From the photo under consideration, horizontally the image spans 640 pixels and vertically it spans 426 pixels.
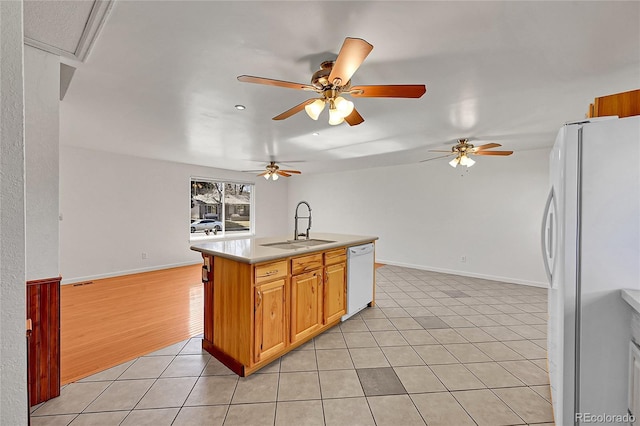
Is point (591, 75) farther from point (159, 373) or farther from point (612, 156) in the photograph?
point (159, 373)

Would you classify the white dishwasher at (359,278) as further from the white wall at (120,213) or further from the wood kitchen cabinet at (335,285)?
the white wall at (120,213)

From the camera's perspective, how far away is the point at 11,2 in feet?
1.55

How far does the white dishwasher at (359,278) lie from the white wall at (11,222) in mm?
2553

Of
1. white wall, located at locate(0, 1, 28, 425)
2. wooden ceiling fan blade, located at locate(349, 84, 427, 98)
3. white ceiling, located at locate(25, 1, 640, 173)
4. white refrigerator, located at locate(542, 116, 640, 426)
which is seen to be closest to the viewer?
white wall, located at locate(0, 1, 28, 425)

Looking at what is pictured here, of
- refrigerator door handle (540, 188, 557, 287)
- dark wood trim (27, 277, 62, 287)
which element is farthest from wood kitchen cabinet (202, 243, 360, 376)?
refrigerator door handle (540, 188, 557, 287)

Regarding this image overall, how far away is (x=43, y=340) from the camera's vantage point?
1699 mm

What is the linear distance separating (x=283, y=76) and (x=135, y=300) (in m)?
3.51

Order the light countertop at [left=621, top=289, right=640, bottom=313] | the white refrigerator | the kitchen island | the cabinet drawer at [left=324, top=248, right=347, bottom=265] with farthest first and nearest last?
1. the cabinet drawer at [left=324, top=248, right=347, bottom=265]
2. the kitchen island
3. the white refrigerator
4. the light countertop at [left=621, top=289, right=640, bottom=313]

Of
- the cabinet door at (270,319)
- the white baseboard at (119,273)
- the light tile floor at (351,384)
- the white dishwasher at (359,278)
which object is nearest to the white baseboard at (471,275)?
the light tile floor at (351,384)

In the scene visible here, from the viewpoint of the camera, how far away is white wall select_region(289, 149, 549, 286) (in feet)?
14.6

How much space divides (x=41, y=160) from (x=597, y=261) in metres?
3.11

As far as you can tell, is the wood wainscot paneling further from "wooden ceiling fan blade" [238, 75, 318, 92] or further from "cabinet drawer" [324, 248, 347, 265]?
"cabinet drawer" [324, 248, 347, 265]

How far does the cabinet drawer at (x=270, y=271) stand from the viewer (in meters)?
1.98

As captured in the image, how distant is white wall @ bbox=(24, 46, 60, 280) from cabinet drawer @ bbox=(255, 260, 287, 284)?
133cm
